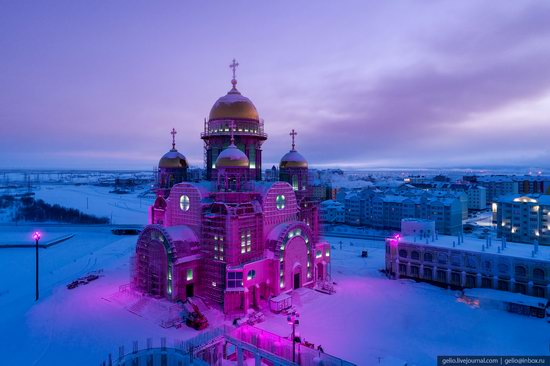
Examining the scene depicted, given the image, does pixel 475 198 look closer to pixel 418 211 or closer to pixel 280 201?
pixel 418 211

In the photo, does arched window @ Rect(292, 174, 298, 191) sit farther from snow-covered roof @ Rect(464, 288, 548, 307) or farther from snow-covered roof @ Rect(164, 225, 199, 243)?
snow-covered roof @ Rect(464, 288, 548, 307)

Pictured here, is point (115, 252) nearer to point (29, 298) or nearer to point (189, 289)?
point (29, 298)

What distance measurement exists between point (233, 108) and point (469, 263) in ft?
101

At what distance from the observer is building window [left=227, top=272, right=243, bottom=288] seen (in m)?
30.0

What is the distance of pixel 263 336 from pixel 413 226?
91.5ft

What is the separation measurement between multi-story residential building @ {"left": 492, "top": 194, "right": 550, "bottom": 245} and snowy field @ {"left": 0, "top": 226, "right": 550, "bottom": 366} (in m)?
33.7

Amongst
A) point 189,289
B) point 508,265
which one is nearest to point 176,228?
point 189,289

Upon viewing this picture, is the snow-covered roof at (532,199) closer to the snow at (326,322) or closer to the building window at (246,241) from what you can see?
the snow at (326,322)

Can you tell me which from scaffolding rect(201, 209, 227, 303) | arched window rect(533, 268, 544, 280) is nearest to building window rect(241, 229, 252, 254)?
scaffolding rect(201, 209, 227, 303)

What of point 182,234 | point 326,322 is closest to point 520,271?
point 326,322

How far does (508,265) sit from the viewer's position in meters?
33.2

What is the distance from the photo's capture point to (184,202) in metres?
36.3

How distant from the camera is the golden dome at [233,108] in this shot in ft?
133

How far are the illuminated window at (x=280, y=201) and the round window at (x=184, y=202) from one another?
9.39m
